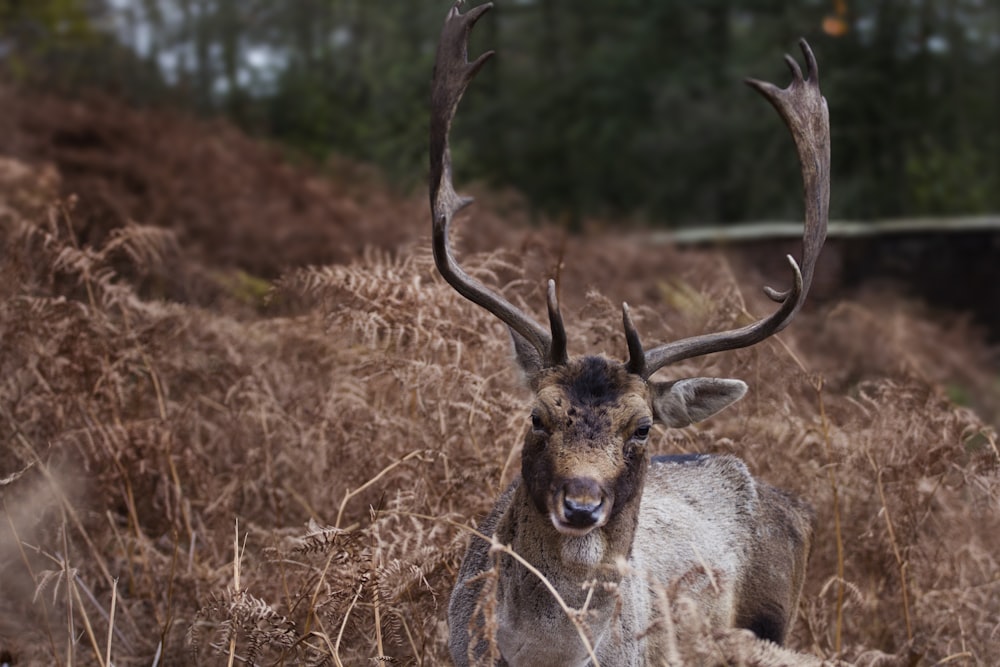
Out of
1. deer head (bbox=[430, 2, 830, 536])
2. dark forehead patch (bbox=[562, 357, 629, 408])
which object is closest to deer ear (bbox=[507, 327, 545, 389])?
deer head (bbox=[430, 2, 830, 536])

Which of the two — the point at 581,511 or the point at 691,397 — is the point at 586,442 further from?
the point at 691,397

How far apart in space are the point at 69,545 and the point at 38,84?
41.3ft

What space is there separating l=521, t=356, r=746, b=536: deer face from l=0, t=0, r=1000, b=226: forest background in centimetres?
973

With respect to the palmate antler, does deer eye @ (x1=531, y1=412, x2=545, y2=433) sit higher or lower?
lower

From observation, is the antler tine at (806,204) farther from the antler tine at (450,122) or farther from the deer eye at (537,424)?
the antler tine at (450,122)

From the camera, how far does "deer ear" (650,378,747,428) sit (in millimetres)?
4492

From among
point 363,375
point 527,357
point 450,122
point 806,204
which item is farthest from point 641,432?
point 363,375

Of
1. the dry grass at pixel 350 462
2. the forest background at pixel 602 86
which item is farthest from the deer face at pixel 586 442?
the forest background at pixel 602 86

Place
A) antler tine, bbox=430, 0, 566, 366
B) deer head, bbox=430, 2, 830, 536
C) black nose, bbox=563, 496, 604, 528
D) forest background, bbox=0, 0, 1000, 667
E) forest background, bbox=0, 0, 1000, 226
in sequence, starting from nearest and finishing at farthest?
black nose, bbox=563, 496, 604, 528 → deer head, bbox=430, 2, 830, 536 → antler tine, bbox=430, 0, 566, 366 → forest background, bbox=0, 0, 1000, 667 → forest background, bbox=0, 0, 1000, 226

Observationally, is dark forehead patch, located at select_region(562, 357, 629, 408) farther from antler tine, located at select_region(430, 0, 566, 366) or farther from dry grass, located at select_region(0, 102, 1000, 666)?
dry grass, located at select_region(0, 102, 1000, 666)

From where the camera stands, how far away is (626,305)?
4.23m

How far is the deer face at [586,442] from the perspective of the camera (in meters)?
3.88

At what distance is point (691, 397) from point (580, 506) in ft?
3.13

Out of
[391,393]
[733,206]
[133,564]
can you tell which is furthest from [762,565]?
[733,206]
